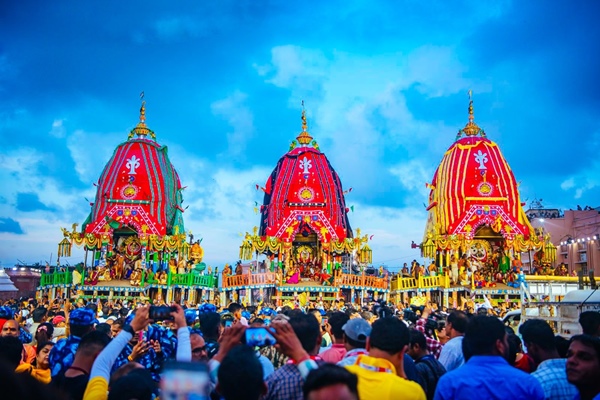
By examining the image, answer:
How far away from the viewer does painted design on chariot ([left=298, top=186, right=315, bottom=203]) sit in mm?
36750

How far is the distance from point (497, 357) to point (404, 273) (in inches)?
1268

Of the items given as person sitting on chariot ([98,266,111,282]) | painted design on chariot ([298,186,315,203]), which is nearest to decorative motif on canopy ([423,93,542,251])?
painted design on chariot ([298,186,315,203])

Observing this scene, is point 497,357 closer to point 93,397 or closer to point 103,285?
point 93,397

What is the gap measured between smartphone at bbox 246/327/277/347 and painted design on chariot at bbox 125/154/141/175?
36141mm

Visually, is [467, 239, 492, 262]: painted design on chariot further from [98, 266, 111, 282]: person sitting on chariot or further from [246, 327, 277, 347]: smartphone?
[246, 327, 277, 347]: smartphone

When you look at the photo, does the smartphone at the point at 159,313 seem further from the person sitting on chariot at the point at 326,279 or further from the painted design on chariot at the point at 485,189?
the painted design on chariot at the point at 485,189

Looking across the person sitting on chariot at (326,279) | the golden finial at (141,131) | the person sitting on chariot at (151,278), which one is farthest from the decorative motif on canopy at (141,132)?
the person sitting on chariot at (326,279)

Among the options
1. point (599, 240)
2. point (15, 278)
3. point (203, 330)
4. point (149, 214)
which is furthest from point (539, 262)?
point (15, 278)

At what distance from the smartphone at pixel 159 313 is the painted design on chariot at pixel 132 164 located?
35170mm

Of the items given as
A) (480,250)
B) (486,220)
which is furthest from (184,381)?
(480,250)

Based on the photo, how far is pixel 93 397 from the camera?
3.67 metres

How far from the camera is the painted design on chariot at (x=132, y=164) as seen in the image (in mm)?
37781

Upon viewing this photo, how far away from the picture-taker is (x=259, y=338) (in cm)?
333

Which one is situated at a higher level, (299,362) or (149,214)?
(149,214)
